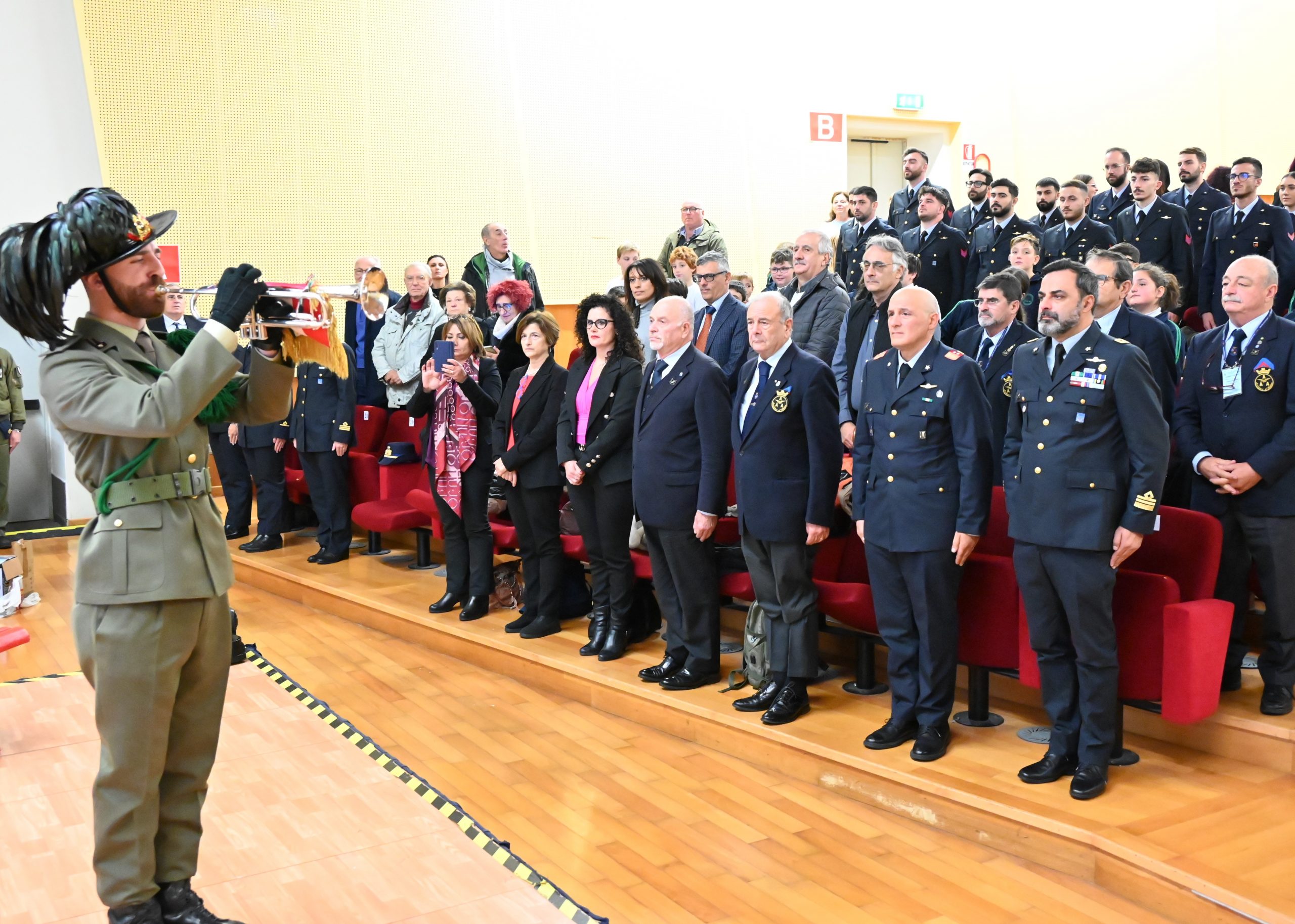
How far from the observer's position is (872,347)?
15.2ft

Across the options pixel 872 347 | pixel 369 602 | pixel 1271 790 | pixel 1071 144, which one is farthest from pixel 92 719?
pixel 1071 144

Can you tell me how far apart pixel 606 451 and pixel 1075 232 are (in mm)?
3623

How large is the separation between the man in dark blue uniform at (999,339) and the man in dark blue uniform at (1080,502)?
1.08m

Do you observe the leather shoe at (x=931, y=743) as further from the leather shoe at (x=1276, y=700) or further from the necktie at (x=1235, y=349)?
the necktie at (x=1235, y=349)

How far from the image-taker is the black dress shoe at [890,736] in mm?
3553

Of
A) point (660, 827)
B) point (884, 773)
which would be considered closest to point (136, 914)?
point (660, 827)

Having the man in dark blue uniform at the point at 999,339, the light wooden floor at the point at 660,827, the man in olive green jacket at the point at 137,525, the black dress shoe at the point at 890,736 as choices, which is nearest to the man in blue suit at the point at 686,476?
the light wooden floor at the point at 660,827

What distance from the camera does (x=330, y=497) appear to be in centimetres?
668

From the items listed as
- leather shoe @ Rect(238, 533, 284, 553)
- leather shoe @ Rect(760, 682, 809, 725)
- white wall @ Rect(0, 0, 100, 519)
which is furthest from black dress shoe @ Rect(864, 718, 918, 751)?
white wall @ Rect(0, 0, 100, 519)

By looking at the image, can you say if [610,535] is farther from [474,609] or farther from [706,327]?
[706,327]

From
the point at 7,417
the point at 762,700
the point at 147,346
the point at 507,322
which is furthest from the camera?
the point at 7,417

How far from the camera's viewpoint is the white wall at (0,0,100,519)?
823 cm

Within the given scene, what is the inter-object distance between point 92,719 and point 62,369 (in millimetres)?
2653

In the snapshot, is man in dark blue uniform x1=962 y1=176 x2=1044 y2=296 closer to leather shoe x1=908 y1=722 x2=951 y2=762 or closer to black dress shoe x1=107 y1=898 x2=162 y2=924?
leather shoe x1=908 y1=722 x2=951 y2=762
